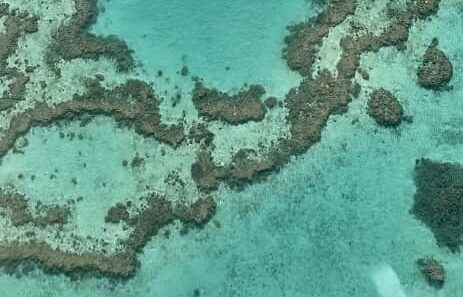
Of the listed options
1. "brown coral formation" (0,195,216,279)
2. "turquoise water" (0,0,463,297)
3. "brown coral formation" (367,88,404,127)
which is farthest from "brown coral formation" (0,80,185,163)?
"brown coral formation" (367,88,404,127)

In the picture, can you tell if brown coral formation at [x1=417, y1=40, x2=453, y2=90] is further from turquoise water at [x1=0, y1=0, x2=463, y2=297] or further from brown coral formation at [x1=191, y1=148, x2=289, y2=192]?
brown coral formation at [x1=191, y1=148, x2=289, y2=192]

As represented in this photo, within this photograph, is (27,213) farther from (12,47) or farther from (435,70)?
(435,70)

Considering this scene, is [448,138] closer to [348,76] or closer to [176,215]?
[348,76]

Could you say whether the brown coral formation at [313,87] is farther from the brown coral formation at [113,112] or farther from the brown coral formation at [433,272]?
the brown coral formation at [433,272]

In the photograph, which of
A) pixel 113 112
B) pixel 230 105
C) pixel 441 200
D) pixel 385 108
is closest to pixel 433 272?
pixel 441 200

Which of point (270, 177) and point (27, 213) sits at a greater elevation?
point (270, 177)

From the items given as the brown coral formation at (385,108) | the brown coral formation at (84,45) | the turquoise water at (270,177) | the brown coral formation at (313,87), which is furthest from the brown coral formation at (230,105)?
the brown coral formation at (385,108)
